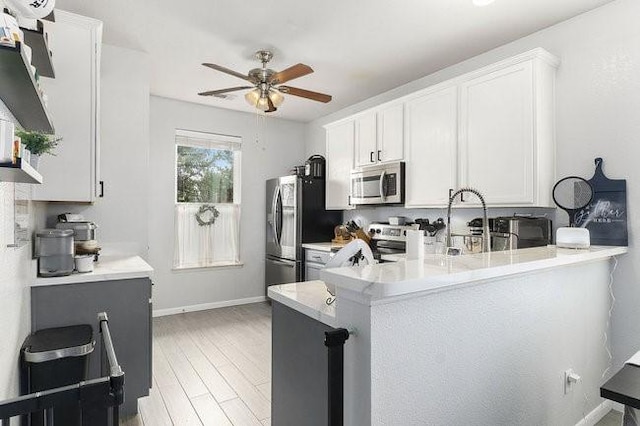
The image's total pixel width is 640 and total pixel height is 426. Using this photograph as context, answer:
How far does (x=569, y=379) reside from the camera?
195 cm

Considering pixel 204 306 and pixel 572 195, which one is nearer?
pixel 572 195

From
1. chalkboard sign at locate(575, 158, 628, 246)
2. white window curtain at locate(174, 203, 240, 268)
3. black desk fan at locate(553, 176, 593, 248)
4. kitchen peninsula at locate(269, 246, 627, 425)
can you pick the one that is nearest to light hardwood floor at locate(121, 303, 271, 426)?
white window curtain at locate(174, 203, 240, 268)

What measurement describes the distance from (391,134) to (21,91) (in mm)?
3200

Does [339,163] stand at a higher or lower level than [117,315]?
higher

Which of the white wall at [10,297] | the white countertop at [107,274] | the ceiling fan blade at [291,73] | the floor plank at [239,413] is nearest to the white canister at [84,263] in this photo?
the white countertop at [107,274]

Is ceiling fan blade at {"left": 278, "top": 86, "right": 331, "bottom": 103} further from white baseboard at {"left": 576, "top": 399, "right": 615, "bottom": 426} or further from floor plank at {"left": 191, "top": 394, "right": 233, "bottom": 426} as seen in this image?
white baseboard at {"left": 576, "top": 399, "right": 615, "bottom": 426}

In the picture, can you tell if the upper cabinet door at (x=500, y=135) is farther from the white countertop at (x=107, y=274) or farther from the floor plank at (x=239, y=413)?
the white countertop at (x=107, y=274)

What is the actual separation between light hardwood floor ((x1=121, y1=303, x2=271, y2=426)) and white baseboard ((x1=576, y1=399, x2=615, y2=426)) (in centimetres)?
190

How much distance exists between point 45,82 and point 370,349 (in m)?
2.65

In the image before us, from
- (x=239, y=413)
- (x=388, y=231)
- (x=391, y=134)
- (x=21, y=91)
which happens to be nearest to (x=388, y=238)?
(x=388, y=231)

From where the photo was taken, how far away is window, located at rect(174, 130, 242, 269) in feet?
15.8

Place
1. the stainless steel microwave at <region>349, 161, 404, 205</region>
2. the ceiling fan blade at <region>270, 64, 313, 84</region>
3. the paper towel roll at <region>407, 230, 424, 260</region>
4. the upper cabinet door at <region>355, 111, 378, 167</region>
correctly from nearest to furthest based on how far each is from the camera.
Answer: the paper towel roll at <region>407, 230, 424, 260</region> → the ceiling fan blade at <region>270, 64, 313, 84</region> → the stainless steel microwave at <region>349, 161, 404, 205</region> → the upper cabinet door at <region>355, 111, 378, 167</region>

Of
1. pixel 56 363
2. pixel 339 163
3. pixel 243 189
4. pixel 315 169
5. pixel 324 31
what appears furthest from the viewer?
pixel 243 189

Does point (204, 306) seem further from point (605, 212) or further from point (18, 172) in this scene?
point (605, 212)
